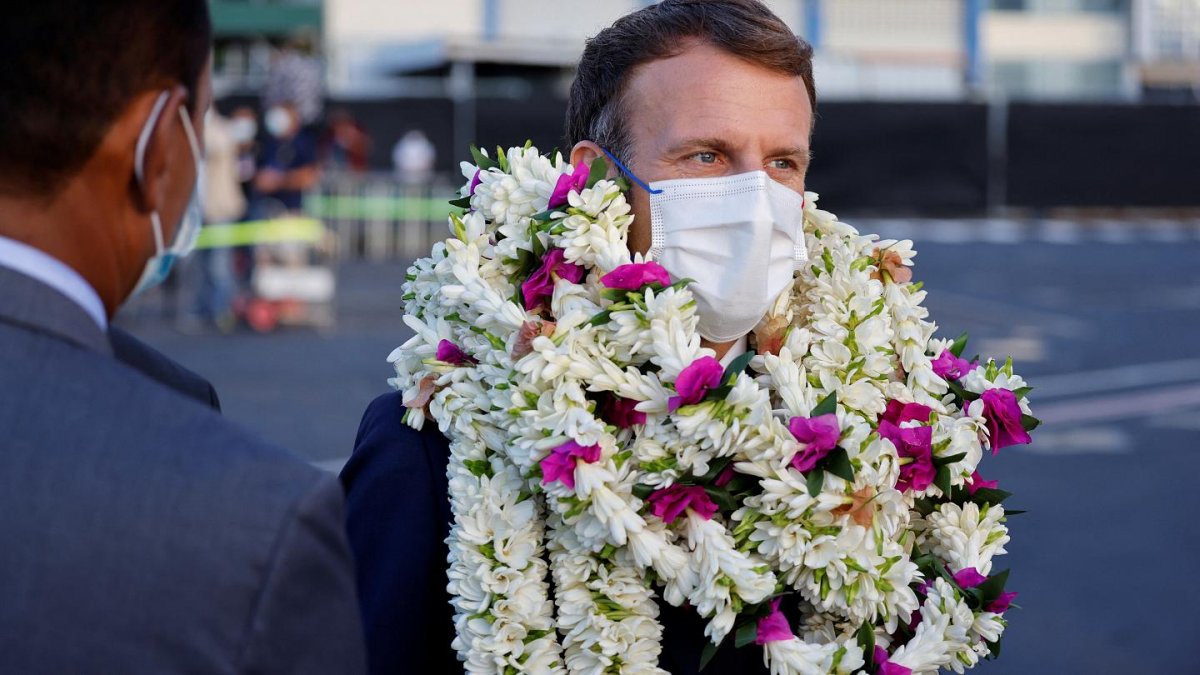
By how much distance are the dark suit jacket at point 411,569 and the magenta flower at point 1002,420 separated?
585 millimetres

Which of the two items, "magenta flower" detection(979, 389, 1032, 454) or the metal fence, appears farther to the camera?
the metal fence

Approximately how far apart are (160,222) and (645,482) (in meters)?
1.02

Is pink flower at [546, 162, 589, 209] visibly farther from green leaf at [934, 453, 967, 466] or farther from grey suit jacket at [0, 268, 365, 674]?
grey suit jacket at [0, 268, 365, 674]

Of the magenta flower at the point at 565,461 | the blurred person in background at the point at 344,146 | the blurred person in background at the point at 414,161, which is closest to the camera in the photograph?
the magenta flower at the point at 565,461

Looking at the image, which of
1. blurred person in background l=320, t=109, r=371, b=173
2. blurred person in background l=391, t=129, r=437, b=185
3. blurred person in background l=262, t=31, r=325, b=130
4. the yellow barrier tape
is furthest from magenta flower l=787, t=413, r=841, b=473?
blurred person in background l=391, t=129, r=437, b=185

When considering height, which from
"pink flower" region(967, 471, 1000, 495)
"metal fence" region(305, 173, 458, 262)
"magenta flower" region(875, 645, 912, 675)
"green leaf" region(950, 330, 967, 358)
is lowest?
"metal fence" region(305, 173, 458, 262)

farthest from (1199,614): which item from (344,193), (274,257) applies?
(344,193)

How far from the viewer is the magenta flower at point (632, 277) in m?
2.45

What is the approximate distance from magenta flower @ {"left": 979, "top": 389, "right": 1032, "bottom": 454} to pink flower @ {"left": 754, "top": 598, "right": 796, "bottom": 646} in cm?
55

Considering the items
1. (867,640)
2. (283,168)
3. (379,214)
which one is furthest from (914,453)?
(379,214)

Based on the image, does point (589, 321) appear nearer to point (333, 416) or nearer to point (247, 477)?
point (247, 477)

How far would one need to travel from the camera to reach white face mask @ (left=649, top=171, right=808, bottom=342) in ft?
8.57

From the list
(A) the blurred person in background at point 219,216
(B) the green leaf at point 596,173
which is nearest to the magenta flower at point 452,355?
(B) the green leaf at point 596,173

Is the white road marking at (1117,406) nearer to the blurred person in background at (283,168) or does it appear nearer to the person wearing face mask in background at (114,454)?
the blurred person in background at (283,168)
